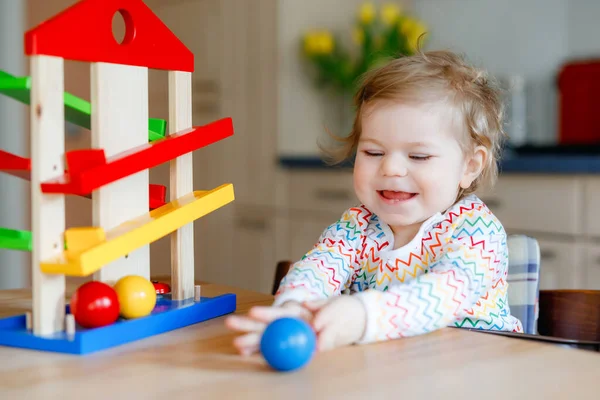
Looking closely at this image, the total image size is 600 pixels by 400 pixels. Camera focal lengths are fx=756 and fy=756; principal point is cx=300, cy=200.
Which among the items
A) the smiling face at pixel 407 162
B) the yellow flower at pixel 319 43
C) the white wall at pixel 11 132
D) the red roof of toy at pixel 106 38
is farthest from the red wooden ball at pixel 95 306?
the white wall at pixel 11 132

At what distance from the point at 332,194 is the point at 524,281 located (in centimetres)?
171

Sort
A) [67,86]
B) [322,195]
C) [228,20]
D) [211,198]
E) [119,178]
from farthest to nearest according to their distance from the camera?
[67,86] → [228,20] → [322,195] → [211,198] → [119,178]

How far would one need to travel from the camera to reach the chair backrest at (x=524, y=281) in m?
1.30

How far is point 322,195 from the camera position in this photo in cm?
305

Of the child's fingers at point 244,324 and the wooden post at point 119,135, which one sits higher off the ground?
the wooden post at point 119,135

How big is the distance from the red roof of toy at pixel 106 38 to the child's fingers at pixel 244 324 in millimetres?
354

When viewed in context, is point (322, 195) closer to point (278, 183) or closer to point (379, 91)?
point (278, 183)

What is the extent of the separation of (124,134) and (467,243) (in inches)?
19.3

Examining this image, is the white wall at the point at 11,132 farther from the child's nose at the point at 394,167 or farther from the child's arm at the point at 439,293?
the child's arm at the point at 439,293

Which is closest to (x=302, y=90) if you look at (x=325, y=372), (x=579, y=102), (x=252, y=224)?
(x=252, y=224)

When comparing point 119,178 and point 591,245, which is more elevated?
point 119,178

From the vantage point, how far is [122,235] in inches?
34.8

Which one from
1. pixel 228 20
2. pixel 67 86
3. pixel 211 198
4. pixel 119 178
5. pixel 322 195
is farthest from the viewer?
pixel 67 86

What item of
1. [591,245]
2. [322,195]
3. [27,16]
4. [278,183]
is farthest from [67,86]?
[591,245]
